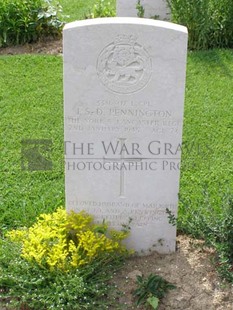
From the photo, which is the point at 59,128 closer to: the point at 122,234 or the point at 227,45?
the point at 122,234

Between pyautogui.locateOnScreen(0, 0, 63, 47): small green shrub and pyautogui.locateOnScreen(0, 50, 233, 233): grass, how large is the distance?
540 mm

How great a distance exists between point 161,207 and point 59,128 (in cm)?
214

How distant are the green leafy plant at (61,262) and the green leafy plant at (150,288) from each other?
0.66 feet

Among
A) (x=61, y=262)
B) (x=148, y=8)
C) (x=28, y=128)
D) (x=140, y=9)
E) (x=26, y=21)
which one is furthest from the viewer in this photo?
(x=148, y=8)

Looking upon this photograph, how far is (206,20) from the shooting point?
729 cm

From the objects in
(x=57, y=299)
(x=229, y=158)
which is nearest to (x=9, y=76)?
(x=229, y=158)

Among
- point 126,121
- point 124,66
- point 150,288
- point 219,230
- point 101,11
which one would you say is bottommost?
point 150,288

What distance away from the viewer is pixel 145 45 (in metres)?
3.42

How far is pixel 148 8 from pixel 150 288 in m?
5.41

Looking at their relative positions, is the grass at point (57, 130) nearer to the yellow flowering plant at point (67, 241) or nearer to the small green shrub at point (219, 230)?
the small green shrub at point (219, 230)

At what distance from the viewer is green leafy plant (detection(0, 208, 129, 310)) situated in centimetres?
347

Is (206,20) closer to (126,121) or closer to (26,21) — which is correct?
(26,21)

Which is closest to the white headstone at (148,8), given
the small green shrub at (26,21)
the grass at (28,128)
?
the small green shrub at (26,21)

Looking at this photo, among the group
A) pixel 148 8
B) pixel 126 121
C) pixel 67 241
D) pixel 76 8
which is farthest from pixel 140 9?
pixel 67 241
